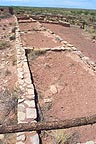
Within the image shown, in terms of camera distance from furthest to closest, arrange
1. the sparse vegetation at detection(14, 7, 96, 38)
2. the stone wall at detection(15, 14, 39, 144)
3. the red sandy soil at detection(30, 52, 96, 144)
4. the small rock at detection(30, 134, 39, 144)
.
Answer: the sparse vegetation at detection(14, 7, 96, 38) → the red sandy soil at detection(30, 52, 96, 144) → the stone wall at detection(15, 14, 39, 144) → the small rock at detection(30, 134, 39, 144)

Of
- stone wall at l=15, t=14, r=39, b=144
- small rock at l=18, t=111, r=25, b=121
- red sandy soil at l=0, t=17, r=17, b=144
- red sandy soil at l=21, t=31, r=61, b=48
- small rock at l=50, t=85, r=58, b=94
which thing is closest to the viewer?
stone wall at l=15, t=14, r=39, b=144

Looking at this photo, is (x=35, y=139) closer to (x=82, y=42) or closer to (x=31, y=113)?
(x=31, y=113)

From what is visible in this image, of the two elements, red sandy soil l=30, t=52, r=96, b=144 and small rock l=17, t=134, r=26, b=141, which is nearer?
small rock l=17, t=134, r=26, b=141

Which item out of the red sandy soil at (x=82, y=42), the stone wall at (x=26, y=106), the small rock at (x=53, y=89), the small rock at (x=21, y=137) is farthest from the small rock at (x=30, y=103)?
the red sandy soil at (x=82, y=42)

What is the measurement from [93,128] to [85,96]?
2.02 m

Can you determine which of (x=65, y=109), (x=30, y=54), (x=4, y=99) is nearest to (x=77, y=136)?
(x=65, y=109)

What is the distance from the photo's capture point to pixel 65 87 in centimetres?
984

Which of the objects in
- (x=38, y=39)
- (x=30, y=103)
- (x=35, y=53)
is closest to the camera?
(x=30, y=103)

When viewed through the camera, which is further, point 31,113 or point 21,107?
point 21,107

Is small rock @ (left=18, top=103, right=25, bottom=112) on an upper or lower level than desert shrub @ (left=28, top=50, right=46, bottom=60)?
upper

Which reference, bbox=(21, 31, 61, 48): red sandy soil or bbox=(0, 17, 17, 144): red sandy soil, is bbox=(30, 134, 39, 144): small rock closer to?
bbox=(0, 17, 17, 144): red sandy soil

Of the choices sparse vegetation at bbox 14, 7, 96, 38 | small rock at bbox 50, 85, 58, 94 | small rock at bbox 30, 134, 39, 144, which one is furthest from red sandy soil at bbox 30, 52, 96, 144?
sparse vegetation at bbox 14, 7, 96, 38

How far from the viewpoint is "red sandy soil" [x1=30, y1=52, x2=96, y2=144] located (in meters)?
7.82

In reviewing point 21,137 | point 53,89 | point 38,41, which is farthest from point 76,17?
point 21,137
